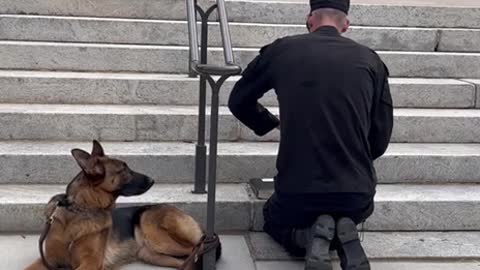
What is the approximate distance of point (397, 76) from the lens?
223 inches

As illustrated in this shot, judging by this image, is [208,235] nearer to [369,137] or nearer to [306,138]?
[306,138]

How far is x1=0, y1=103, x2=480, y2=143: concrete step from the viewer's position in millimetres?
4609

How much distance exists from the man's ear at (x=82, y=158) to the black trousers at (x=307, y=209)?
113cm

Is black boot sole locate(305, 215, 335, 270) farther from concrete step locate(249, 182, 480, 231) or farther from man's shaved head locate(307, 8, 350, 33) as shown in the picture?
man's shaved head locate(307, 8, 350, 33)

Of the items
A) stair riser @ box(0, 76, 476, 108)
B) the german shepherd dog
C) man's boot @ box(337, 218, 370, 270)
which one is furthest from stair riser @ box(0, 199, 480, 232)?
stair riser @ box(0, 76, 476, 108)

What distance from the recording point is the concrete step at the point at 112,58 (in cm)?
523

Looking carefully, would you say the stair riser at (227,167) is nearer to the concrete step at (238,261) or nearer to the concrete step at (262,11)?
the concrete step at (238,261)

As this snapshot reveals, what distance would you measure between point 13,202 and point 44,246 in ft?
1.95

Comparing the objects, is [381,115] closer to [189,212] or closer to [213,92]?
[213,92]

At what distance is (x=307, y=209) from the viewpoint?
3604mm

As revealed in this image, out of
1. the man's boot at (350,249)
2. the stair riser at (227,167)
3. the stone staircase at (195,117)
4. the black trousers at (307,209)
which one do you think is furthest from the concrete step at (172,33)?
the man's boot at (350,249)

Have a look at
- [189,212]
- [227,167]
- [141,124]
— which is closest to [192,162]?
[227,167]

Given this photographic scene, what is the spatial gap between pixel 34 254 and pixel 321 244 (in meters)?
1.71

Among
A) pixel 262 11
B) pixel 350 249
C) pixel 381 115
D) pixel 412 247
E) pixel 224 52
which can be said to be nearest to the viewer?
pixel 350 249
